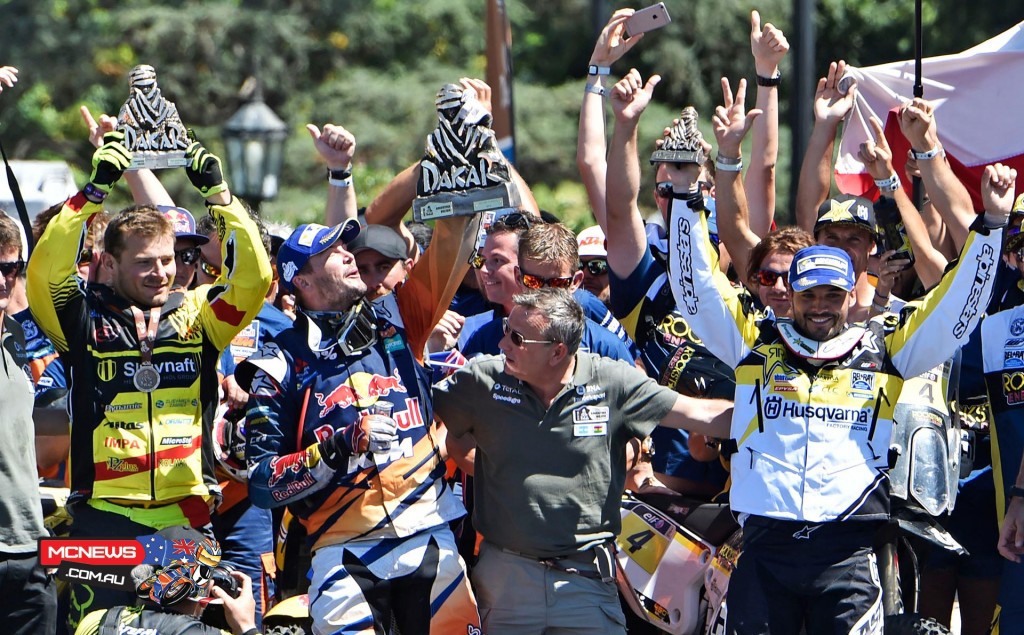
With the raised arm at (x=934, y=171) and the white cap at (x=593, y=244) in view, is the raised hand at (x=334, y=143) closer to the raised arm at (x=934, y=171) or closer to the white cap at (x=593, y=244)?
the white cap at (x=593, y=244)

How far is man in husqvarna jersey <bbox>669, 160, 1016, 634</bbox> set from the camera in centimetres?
539

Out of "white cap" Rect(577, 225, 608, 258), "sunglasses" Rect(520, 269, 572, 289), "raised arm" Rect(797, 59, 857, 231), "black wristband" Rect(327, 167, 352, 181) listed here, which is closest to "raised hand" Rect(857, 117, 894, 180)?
"raised arm" Rect(797, 59, 857, 231)

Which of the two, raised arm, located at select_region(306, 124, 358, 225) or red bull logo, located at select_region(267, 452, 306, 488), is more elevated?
raised arm, located at select_region(306, 124, 358, 225)

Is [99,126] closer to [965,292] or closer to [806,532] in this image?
[806,532]

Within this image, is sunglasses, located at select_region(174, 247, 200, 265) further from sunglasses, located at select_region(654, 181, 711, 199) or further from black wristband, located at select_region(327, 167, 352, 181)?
sunglasses, located at select_region(654, 181, 711, 199)

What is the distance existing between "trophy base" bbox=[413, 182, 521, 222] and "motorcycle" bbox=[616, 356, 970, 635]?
1469 mm

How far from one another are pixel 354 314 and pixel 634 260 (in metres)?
1.56

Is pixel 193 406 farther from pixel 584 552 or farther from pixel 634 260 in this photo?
pixel 634 260

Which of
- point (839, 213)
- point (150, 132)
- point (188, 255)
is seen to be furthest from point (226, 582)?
point (839, 213)

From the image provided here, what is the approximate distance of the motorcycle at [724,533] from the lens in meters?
5.89

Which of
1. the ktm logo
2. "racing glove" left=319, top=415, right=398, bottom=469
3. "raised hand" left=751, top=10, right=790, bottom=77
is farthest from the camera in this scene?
"raised hand" left=751, top=10, right=790, bottom=77

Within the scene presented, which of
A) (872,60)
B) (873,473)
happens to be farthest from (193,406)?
(872,60)

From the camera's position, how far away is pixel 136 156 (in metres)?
5.83

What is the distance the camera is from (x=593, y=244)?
24.4 ft
